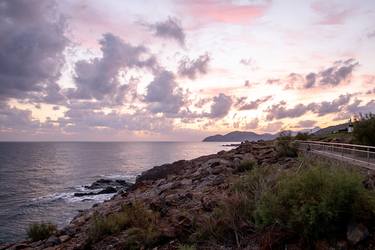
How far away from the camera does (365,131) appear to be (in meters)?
26.2

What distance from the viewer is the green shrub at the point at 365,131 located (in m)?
25.5

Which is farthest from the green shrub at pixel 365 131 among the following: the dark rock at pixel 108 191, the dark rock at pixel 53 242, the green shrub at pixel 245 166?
the dark rock at pixel 108 191

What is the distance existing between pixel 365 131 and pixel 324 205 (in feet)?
66.3

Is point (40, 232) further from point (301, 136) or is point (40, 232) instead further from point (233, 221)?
point (301, 136)

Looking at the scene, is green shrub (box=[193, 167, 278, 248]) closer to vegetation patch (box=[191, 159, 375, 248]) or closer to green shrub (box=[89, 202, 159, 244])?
vegetation patch (box=[191, 159, 375, 248])

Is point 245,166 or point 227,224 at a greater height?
point 245,166

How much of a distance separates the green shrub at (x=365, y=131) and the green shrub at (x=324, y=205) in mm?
18152

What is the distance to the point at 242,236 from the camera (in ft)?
33.2

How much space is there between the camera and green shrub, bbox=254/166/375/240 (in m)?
8.40

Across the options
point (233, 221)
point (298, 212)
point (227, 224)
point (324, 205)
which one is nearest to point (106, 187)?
point (227, 224)

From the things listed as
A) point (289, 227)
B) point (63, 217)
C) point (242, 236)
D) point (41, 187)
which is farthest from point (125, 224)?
point (41, 187)

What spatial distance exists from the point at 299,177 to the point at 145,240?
192 inches

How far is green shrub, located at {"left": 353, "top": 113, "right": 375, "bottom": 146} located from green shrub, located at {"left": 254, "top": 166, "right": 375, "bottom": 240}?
715 inches

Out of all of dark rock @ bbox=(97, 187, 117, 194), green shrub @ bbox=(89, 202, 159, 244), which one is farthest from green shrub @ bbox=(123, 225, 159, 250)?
dark rock @ bbox=(97, 187, 117, 194)
